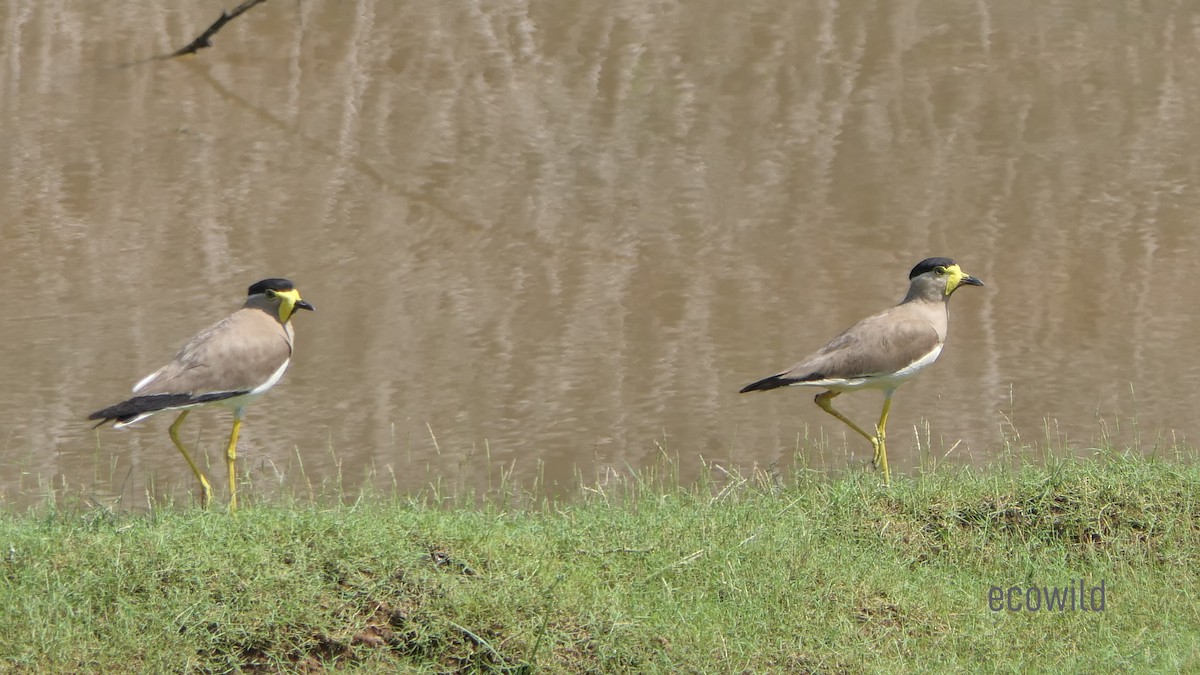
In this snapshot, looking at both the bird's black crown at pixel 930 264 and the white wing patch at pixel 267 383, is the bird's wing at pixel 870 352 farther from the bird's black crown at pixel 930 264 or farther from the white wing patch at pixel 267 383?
the white wing patch at pixel 267 383

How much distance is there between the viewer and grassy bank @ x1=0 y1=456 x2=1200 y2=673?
4539mm

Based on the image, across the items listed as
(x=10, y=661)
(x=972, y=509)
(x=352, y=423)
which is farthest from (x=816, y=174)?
(x=10, y=661)

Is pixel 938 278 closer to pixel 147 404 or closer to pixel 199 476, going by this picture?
pixel 199 476

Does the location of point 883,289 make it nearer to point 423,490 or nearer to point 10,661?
point 423,490

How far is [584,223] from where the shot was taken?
9508 millimetres

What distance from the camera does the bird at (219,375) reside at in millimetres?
5766

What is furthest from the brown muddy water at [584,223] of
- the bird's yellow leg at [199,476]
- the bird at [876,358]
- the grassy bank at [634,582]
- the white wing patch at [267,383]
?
the grassy bank at [634,582]

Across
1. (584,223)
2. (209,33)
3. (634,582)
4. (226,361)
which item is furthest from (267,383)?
(209,33)

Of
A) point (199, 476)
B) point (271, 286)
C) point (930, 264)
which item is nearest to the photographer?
point (199, 476)

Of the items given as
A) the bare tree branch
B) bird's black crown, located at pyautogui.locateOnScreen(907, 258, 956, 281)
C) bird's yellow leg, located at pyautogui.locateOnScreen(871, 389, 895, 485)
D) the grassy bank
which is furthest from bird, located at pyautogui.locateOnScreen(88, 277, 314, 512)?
the bare tree branch

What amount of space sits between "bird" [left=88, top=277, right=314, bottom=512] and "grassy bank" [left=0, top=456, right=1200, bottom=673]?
407mm

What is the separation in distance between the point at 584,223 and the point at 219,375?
12.8 feet

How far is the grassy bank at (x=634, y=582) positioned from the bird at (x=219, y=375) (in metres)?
0.41

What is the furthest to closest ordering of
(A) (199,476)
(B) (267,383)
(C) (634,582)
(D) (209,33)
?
1. (D) (209,33)
2. (B) (267,383)
3. (A) (199,476)
4. (C) (634,582)
